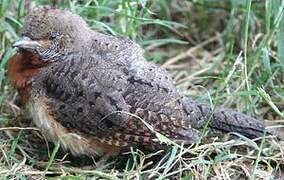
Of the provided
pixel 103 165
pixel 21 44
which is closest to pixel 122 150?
pixel 103 165

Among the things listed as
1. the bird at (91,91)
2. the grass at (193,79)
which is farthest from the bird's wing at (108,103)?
the grass at (193,79)

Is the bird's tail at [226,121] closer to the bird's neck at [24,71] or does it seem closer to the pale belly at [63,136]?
the pale belly at [63,136]

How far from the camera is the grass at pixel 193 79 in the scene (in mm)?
3981

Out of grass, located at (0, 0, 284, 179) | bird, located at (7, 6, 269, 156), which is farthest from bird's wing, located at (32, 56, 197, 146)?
grass, located at (0, 0, 284, 179)

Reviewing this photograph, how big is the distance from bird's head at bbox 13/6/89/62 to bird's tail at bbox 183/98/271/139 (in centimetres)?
72

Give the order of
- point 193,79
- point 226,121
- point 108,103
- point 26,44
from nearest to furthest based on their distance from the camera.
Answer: point 108,103
point 26,44
point 226,121
point 193,79

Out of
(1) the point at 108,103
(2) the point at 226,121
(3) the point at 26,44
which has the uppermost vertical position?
(3) the point at 26,44

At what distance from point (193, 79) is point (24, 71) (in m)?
1.30

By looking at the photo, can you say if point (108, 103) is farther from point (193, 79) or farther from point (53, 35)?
point (193, 79)

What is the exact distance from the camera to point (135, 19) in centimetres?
445

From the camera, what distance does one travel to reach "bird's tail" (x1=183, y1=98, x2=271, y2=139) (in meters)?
4.16

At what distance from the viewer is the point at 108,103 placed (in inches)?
151

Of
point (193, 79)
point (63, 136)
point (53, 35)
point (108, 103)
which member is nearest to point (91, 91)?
point (108, 103)

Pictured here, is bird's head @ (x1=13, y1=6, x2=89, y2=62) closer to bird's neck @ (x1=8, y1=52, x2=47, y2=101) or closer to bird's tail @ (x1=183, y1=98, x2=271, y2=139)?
bird's neck @ (x1=8, y1=52, x2=47, y2=101)
